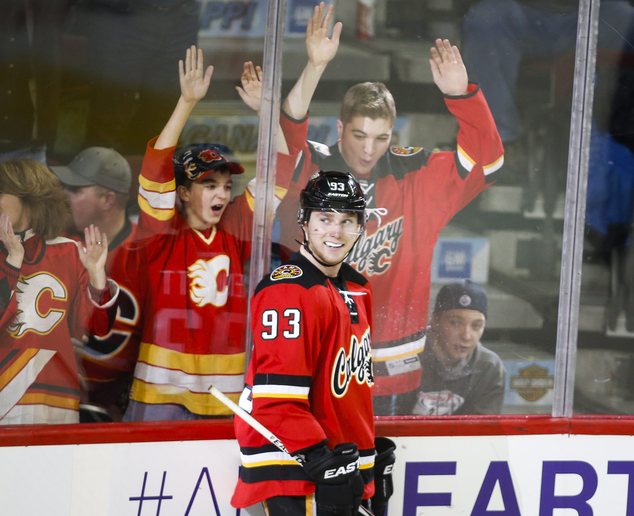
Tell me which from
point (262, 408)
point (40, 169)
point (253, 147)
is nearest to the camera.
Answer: point (262, 408)

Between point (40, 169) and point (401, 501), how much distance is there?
5.00ft

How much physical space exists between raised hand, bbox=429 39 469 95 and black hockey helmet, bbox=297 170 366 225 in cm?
59

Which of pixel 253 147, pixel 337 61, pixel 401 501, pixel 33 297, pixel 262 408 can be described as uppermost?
pixel 337 61

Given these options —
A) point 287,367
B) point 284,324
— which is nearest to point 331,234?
point 284,324

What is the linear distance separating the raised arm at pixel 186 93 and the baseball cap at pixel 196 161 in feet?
0.16

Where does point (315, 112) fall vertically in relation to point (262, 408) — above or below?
above

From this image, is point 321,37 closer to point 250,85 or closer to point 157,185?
point 250,85

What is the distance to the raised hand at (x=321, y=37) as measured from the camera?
124 inches

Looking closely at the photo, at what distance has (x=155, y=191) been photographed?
307 centimetres

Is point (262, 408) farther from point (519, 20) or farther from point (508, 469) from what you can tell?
point (519, 20)

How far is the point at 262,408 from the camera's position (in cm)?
267

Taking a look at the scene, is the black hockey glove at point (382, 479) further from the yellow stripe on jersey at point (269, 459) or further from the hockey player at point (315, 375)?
the yellow stripe on jersey at point (269, 459)

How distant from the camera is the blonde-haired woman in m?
2.96

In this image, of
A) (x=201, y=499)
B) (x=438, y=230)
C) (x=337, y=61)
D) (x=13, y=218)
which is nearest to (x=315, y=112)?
(x=337, y=61)
